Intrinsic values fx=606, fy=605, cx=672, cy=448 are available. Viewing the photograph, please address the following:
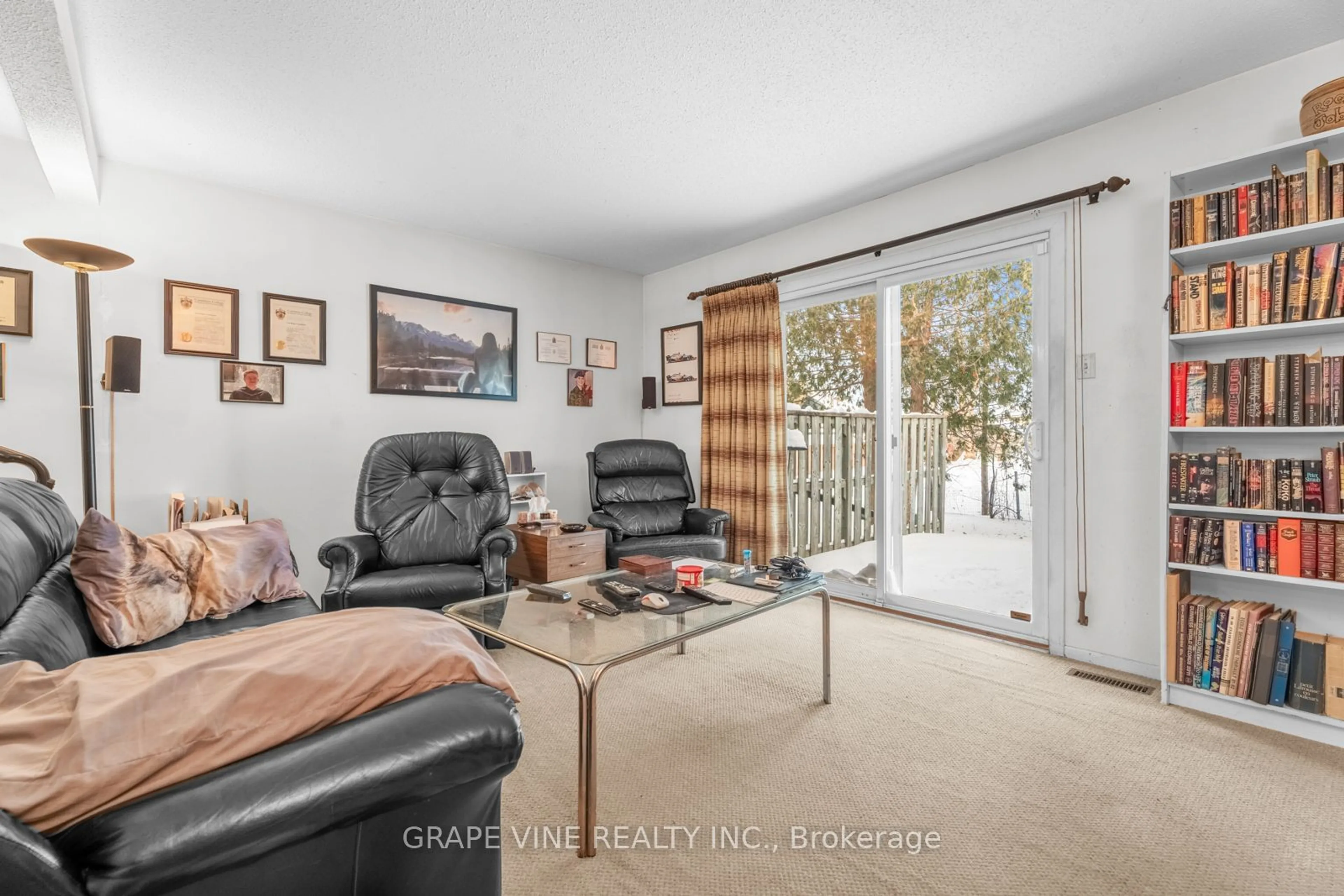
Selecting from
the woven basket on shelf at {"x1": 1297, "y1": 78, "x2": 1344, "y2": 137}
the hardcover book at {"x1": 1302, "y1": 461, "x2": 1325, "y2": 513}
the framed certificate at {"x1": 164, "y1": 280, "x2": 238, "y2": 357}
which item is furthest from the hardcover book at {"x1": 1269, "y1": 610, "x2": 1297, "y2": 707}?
the framed certificate at {"x1": 164, "y1": 280, "x2": 238, "y2": 357}

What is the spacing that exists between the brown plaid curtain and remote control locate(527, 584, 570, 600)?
2.17 metres

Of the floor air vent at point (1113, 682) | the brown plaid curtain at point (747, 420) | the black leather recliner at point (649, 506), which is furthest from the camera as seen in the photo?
the brown plaid curtain at point (747, 420)

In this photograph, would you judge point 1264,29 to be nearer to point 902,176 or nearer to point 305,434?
point 902,176

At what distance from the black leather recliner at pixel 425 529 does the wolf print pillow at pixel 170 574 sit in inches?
13.0

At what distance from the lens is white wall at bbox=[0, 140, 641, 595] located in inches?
113

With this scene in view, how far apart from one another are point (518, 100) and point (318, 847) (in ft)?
8.65

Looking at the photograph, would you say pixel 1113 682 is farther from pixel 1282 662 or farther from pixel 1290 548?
pixel 1290 548

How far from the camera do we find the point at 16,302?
9.18 feet

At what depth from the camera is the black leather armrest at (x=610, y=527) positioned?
390cm

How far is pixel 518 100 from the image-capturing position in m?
2.54

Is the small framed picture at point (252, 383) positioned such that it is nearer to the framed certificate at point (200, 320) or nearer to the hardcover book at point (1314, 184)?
the framed certificate at point (200, 320)

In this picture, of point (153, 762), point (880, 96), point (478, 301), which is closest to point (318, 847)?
point (153, 762)

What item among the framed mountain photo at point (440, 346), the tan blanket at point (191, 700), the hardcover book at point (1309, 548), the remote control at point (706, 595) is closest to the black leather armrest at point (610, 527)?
the framed mountain photo at point (440, 346)

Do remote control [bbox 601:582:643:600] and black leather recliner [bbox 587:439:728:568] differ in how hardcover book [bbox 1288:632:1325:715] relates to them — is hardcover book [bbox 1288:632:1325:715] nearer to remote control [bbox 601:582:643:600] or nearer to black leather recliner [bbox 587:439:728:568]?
remote control [bbox 601:582:643:600]
